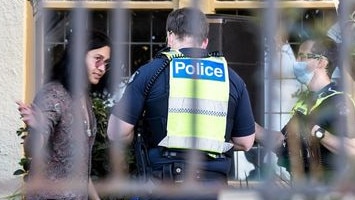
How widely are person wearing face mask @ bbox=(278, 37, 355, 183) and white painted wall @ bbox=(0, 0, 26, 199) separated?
2.01m

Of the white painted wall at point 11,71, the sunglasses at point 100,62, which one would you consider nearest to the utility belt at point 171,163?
the sunglasses at point 100,62

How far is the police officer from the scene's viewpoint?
3.71 meters

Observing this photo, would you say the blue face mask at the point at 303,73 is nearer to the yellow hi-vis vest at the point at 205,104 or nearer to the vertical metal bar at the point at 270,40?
the yellow hi-vis vest at the point at 205,104

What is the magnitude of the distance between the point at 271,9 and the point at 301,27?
4142 mm

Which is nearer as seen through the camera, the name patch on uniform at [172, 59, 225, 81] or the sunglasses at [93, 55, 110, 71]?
the name patch on uniform at [172, 59, 225, 81]

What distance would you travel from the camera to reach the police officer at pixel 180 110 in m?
3.71

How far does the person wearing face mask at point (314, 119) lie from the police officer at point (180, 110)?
23 cm

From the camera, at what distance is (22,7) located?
606cm

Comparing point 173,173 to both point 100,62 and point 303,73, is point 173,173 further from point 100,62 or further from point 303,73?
point 303,73

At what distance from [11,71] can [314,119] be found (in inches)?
95.3

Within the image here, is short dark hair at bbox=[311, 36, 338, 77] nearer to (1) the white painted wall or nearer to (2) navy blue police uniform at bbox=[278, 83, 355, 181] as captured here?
(2) navy blue police uniform at bbox=[278, 83, 355, 181]

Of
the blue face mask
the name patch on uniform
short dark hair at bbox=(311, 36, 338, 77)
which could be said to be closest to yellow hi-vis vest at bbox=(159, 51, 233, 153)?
the name patch on uniform

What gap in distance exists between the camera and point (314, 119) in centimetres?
427

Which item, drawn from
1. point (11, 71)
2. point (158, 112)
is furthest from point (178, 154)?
point (11, 71)
